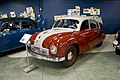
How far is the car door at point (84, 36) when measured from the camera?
4348mm

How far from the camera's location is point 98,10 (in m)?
8.09

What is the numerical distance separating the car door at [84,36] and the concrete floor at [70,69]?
45 cm

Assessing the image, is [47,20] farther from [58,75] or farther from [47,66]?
[58,75]

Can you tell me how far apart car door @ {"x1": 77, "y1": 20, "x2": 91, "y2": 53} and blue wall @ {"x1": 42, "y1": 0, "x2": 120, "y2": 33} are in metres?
3.36

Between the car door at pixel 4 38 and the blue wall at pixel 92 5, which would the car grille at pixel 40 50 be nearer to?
the car door at pixel 4 38

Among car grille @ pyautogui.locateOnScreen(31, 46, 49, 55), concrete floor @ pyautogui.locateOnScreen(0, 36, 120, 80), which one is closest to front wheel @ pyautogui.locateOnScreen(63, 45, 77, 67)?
concrete floor @ pyautogui.locateOnScreen(0, 36, 120, 80)

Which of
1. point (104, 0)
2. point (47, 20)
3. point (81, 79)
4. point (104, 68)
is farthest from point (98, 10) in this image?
point (81, 79)

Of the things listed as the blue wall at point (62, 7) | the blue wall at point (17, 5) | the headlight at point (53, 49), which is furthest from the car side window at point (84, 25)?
the blue wall at point (17, 5)

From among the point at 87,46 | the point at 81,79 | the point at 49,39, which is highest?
the point at 49,39

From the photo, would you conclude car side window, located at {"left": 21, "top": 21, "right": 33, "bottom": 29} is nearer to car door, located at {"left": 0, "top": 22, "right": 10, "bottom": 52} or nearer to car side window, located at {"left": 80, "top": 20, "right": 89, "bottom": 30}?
car door, located at {"left": 0, "top": 22, "right": 10, "bottom": 52}

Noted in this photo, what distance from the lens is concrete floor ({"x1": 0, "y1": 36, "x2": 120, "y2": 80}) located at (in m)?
3.55

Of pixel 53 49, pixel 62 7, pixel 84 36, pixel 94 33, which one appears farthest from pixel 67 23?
pixel 62 7

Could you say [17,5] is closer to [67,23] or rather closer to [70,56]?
[67,23]

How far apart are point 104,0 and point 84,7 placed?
1186mm
